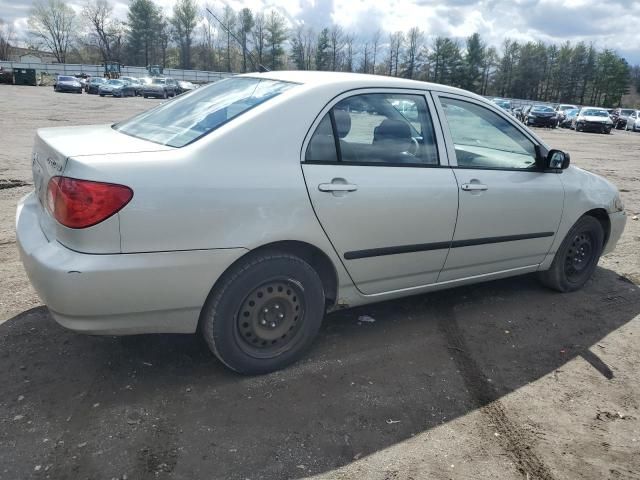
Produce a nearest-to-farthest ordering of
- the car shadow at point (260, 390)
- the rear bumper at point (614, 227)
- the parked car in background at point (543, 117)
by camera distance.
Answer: the car shadow at point (260, 390) < the rear bumper at point (614, 227) < the parked car in background at point (543, 117)

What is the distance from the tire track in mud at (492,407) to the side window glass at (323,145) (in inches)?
62.3

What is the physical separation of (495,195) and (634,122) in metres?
43.8

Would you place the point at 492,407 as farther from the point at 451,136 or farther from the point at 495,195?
the point at 451,136

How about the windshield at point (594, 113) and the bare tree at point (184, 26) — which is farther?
the bare tree at point (184, 26)

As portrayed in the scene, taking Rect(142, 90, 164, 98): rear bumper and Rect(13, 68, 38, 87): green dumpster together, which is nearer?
Rect(142, 90, 164, 98): rear bumper

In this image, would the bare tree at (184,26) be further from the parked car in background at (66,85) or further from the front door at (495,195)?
the front door at (495,195)

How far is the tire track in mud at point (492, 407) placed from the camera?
2.57m

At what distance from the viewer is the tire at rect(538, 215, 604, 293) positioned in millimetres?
4648

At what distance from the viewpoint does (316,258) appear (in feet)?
10.7

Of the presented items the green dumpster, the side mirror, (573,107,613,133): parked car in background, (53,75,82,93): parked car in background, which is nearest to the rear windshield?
the side mirror

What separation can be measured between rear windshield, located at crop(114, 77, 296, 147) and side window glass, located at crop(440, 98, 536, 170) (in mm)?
1294

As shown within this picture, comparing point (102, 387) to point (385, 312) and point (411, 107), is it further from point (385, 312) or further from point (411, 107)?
point (411, 107)

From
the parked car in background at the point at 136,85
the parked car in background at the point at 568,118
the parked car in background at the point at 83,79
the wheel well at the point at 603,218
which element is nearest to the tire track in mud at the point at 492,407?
the wheel well at the point at 603,218

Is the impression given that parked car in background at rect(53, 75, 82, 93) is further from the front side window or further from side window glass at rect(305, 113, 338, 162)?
side window glass at rect(305, 113, 338, 162)
